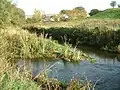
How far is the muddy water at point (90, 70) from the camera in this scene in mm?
17625

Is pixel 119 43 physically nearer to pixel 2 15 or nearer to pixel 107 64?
pixel 107 64

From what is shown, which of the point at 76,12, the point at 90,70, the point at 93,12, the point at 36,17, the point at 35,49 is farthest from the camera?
the point at 93,12

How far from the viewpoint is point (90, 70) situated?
21.2 m

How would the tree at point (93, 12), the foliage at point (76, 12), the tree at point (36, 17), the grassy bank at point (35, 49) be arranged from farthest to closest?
the tree at point (93, 12) → the foliage at point (76, 12) → the tree at point (36, 17) → the grassy bank at point (35, 49)

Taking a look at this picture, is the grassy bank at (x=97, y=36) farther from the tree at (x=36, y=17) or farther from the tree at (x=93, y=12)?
the tree at (x=93, y=12)

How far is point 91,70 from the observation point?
21234 millimetres

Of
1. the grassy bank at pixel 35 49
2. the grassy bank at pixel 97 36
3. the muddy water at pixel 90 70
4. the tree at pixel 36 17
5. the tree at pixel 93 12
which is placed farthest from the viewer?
the tree at pixel 93 12

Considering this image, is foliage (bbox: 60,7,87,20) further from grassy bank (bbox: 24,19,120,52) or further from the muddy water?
the muddy water

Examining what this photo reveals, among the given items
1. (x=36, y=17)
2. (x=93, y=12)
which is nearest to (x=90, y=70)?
(x=36, y=17)

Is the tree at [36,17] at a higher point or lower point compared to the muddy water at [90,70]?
higher

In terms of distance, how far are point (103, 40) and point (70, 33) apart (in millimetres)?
7081

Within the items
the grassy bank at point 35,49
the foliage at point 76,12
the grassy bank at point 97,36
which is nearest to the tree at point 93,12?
the foliage at point 76,12

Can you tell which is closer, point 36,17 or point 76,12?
point 36,17

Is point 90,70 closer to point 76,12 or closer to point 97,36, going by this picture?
point 97,36
